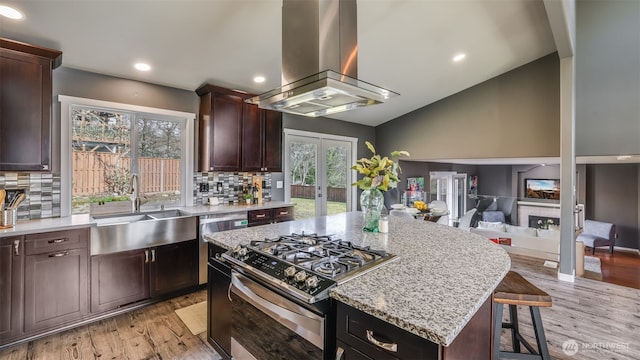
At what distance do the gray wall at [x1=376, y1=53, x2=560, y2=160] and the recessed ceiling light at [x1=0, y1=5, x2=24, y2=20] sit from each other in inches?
211

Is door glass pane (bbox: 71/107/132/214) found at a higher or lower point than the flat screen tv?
higher

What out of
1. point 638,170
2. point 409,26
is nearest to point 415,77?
point 409,26

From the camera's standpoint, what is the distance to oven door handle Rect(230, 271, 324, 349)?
1.19 metres

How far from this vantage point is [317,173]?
17.0 feet

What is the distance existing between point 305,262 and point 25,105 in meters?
2.74

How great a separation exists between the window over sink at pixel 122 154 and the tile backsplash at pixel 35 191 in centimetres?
7

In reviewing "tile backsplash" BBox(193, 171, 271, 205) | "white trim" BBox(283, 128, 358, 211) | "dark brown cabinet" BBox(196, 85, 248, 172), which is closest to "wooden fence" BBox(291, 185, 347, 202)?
"white trim" BBox(283, 128, 358, 211)

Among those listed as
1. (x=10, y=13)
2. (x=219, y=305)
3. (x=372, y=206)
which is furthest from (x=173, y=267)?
(x=10, y=13)

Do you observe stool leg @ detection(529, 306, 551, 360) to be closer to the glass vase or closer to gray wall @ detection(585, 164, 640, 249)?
the glass vase

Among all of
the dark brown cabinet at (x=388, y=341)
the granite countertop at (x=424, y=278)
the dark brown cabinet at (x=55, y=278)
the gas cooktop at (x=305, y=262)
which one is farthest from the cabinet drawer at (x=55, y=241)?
the dark brown cabinet at (x=388, y=341)

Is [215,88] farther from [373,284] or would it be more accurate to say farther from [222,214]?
[373,284]

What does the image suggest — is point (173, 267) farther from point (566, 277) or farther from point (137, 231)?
point (566, 277)

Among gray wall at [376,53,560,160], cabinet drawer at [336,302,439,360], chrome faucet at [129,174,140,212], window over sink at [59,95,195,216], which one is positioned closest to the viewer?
cabinet drawer at [336,302,439,360]

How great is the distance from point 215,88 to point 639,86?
5.16 metres
